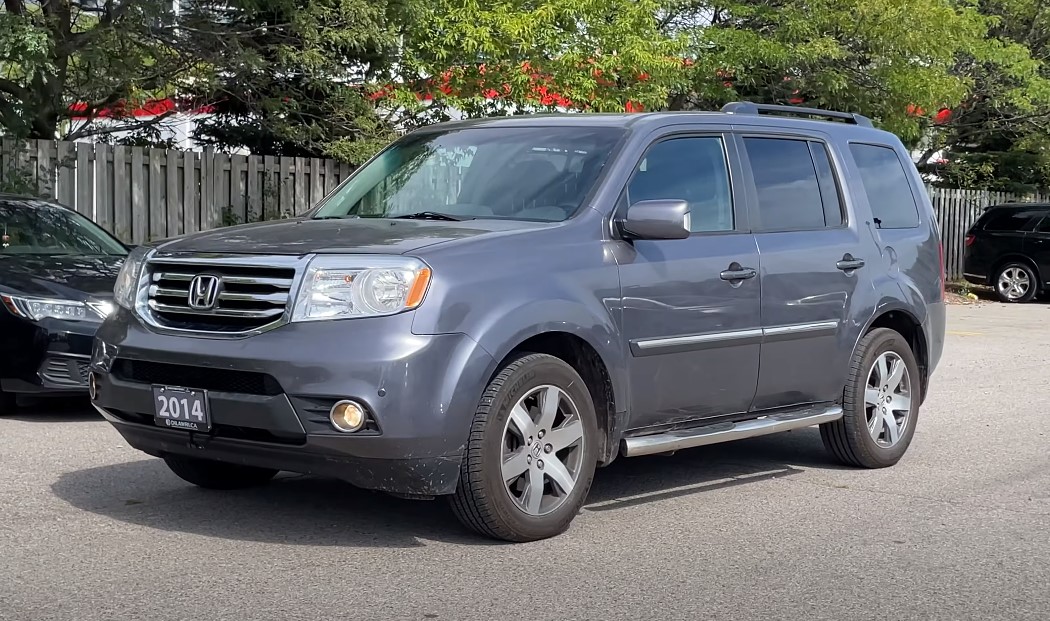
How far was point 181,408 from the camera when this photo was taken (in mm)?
5449

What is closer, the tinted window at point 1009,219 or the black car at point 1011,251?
the black car at point 1011,251

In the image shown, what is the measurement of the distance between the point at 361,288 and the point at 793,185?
A: 2926 millimetres

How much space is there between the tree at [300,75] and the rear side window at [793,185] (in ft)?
26.7

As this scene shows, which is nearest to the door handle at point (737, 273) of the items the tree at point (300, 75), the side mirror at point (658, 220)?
the side mirror at point (658, 220)

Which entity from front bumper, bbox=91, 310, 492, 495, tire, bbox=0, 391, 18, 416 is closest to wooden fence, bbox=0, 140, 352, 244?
tire, bbox=0, 391, 18, 416

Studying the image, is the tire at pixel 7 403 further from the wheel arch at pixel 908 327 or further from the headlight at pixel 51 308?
the wheel arch at pixel 908 327

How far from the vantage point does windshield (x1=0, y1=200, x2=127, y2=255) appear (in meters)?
9.68

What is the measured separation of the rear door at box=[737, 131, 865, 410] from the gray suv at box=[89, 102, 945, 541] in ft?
0.05

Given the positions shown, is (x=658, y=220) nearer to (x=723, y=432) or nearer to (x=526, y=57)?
(x=723, y=432)

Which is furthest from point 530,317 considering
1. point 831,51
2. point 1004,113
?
point 1004,113

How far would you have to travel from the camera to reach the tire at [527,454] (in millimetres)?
5371

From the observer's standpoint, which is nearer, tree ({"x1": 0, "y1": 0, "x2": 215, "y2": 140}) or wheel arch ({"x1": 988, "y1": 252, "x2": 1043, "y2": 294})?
tree ({"x1": 0, "y1": 0, "x2": 215, "y2": 140})

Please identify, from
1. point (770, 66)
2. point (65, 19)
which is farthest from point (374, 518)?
point (770, 66)

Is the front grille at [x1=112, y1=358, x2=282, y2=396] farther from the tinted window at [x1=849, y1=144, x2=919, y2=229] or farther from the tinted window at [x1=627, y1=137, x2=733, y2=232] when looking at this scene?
the tinted window at [x1=849, y1=144, x2=919, y2=229]
